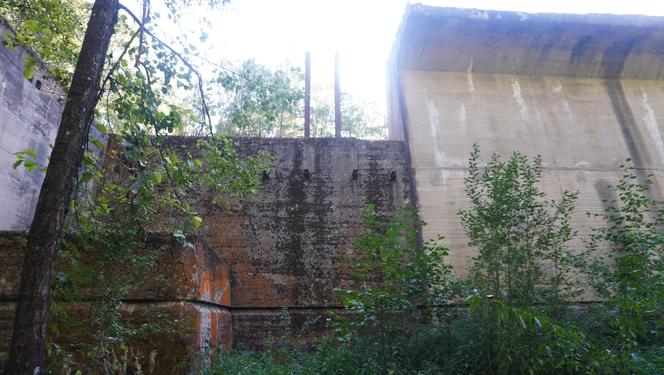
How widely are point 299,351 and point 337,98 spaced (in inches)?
220

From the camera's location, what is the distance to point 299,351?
5980 millimetres

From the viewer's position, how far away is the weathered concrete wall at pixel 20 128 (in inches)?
203

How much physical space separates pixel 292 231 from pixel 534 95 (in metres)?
5.28

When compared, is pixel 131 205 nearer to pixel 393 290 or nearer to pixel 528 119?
pixel 393 290

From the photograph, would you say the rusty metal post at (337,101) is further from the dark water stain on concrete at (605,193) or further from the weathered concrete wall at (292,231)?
the dark water stain on concrete at (605,193)

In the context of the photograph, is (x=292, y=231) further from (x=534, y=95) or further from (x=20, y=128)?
(x=534, y=95)

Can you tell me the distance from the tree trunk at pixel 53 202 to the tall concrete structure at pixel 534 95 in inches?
212

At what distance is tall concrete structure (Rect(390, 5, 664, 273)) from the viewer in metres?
7.71

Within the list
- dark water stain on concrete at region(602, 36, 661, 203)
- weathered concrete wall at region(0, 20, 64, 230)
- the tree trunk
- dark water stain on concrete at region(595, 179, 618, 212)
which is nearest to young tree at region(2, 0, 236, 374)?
the tree trunk

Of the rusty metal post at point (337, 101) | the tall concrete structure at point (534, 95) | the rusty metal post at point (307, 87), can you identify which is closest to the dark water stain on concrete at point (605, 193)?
the tall concrete structure at point (534, 95)

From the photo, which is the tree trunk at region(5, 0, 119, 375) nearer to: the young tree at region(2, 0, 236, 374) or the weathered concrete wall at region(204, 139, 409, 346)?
the young tree at region(2, 0, 236, 374)

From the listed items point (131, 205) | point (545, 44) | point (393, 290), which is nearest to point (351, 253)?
point (393, 290)

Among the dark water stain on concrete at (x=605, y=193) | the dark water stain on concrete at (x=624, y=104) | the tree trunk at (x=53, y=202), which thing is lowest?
the tree trunk at (x=53, y=202)

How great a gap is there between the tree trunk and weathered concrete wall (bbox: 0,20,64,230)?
283 cm
